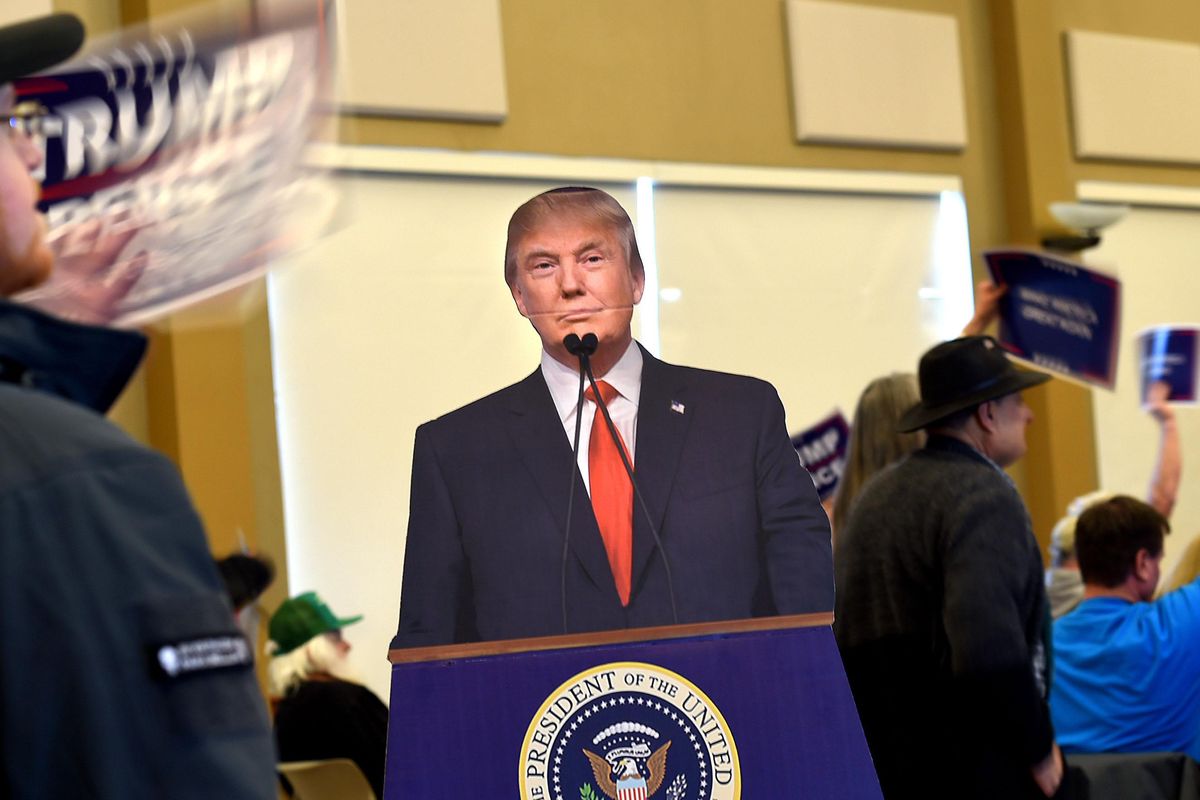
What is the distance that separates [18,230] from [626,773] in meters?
1.32

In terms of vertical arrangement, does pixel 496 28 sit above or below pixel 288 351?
above

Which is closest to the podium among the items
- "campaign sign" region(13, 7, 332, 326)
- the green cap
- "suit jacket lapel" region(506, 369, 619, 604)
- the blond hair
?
"suit jacket lapel" region(506, 369, 619, 604)

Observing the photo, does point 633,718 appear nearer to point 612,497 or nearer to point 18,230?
point 612,497

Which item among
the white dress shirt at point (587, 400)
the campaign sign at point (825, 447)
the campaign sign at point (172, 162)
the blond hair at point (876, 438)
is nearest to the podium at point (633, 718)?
the white dress shirt at point (587, 400)

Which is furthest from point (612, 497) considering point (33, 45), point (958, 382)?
point (33, 45)

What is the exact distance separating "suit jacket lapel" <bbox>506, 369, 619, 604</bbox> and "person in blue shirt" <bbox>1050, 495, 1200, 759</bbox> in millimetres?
2060

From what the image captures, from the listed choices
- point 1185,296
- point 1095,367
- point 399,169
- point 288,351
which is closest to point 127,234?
point 1095,367

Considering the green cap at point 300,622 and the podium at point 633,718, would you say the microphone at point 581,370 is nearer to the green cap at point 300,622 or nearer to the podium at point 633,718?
the podium at point 633,718

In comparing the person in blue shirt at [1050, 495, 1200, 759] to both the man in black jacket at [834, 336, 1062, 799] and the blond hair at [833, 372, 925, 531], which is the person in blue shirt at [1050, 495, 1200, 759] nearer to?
the blond hair at [833, 372, 925, 531]

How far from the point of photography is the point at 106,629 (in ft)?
2.97

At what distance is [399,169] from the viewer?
5.43 m

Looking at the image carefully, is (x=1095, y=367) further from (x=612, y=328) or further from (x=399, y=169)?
(x=399, y=169)

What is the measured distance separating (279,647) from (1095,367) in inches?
91.5

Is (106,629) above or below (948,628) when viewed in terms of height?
above
